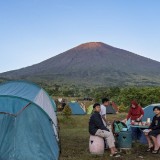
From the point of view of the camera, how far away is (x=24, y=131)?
8703mm

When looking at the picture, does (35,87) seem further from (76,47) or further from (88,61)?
(76,47)

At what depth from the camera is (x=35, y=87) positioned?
12.1 metres

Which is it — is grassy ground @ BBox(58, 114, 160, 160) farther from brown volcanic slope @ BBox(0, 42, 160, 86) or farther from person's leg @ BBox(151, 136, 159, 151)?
brown volcanic slope @ BBox(0, 42, 160, 86)

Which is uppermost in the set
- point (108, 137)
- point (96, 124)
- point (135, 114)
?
point (135, 114)

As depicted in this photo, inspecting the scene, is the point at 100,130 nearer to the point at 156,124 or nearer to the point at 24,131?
the point at 156,124

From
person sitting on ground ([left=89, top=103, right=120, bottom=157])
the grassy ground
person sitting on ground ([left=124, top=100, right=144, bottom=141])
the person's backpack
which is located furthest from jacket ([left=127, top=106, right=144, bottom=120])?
person sitting on ground ([left=89, top=103, right=120, bottom=157])

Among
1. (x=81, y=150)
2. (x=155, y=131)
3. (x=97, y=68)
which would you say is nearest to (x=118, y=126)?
(x=155, y=131)

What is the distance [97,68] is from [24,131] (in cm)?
12711

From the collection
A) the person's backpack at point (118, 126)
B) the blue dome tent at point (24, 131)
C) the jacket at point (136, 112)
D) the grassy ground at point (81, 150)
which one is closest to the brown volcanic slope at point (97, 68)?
the grassy ground at point (81, 150)

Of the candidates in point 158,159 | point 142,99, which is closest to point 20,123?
point 158,159

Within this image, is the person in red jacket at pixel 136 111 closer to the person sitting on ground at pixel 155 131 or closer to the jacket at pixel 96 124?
the person sitting on ground at pixel 155 131

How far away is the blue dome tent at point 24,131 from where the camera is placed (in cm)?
859

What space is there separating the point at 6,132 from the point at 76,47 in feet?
493

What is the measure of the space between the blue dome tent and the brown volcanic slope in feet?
333
